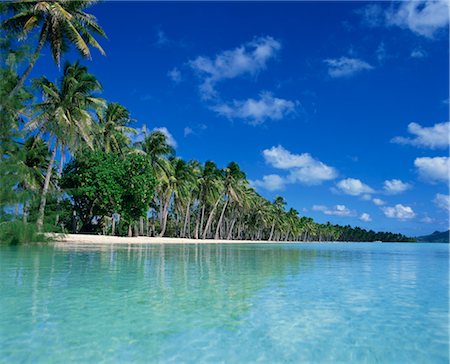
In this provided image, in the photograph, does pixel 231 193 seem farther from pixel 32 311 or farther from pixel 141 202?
pixel 32 311

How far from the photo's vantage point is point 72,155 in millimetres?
28531

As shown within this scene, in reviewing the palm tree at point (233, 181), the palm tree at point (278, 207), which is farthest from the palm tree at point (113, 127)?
the palm tree at point (278, 207)

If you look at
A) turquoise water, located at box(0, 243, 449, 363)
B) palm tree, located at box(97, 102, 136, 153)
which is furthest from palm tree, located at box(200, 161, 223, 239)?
turquoise water, located at box(0, 243, 449, 363)

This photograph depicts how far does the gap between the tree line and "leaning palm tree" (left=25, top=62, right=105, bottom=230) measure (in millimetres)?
63

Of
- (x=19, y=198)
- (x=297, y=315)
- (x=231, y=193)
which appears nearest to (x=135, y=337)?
(x=297, y=315)

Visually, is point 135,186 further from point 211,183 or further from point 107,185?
point 211,183

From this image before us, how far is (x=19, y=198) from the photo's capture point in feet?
60.9

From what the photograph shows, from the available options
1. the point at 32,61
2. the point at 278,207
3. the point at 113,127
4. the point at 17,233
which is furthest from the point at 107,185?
the point at 278,207

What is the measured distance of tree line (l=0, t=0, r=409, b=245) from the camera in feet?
62.0

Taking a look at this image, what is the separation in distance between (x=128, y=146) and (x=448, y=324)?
3754 cm

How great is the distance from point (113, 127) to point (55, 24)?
16.1 meters

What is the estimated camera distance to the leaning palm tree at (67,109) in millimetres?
24359

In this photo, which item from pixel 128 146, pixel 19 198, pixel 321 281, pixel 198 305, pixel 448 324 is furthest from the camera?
pixel 128 146

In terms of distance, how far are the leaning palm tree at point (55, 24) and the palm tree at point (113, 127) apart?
13.0 metres
